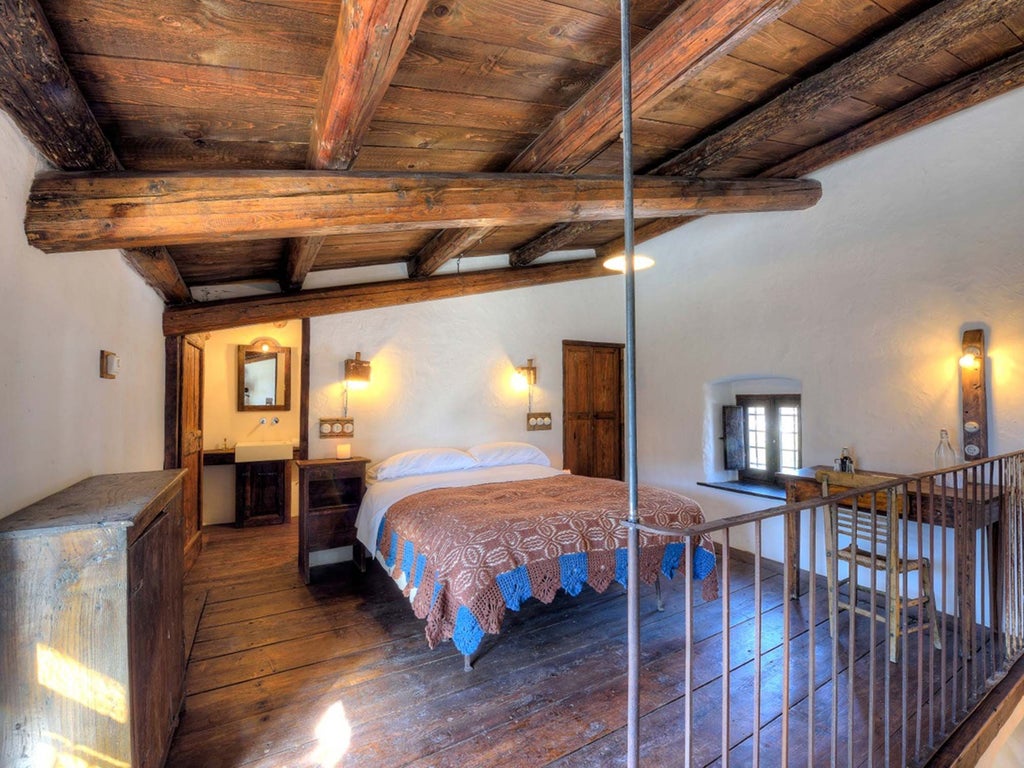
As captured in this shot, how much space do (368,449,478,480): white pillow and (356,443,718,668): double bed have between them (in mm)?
121

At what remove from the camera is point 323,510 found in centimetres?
374

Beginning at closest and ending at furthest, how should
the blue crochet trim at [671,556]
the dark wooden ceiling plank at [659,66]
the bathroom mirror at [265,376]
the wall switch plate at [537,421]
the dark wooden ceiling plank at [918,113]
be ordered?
the dark wooden ceiling plank at [659,66], the dark wooden ceiling plank at [918,113], the blue crochet trim at [671,556], the wall switch plate at [537,421], the bathroom mirror at [265,376]

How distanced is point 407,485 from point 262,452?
2.30 metres

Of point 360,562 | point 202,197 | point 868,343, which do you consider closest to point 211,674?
point 360,562

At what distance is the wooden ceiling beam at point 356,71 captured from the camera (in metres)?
1.24

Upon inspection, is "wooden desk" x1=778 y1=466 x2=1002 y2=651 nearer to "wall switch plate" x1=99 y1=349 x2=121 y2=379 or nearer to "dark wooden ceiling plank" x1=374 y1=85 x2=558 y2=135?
"dark wooden ceiling plank" x1=374 y1=85 x2=558 y2=135

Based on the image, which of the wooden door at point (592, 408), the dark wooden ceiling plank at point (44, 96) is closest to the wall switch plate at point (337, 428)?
the wooden door at point (592, 408)

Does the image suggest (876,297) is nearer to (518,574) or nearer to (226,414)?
(518,574)

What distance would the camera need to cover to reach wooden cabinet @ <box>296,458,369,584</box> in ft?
11.9

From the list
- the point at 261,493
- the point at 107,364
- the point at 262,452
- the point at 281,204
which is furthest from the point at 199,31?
the point at 261,493

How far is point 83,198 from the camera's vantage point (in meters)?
1.66

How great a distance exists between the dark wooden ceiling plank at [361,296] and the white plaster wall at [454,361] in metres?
0.19

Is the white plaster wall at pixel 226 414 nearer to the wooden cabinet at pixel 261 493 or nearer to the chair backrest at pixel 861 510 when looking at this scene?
the wooden cabinet at pixel 261 493

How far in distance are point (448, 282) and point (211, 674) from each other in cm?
310
